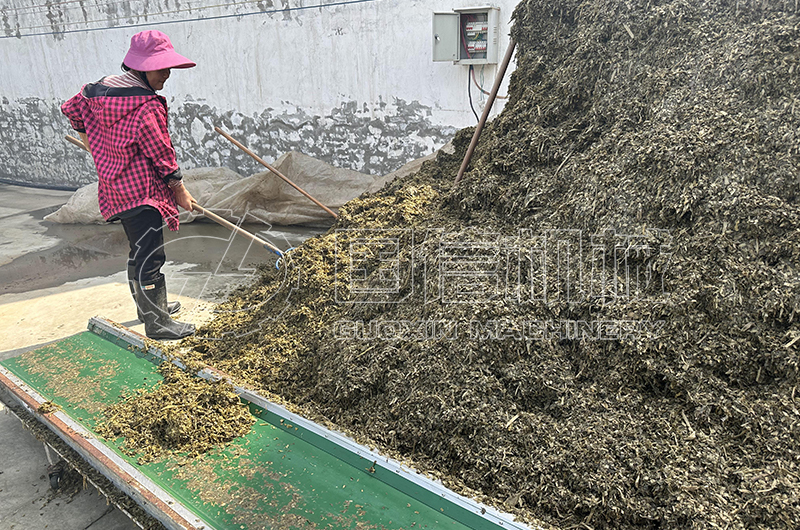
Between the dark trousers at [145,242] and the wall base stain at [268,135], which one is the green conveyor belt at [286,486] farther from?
the wall base stain at [268,135]

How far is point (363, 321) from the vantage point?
2277 mm

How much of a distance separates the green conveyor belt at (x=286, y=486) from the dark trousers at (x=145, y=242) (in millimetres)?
1056

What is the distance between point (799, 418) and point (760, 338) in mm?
230

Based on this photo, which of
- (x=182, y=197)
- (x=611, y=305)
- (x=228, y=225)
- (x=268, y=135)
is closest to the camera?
(x=611, y=305)

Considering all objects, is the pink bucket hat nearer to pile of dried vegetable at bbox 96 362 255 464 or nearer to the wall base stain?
pile of dried vegetable at bbox 96 362 255 464

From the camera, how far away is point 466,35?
14.7 ft

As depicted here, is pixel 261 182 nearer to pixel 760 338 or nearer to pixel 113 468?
pixel 113 468

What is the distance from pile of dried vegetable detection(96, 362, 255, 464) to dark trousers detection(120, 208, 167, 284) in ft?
3.63

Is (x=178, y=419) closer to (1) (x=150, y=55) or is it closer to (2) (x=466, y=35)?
(1) (x=150, y=55)

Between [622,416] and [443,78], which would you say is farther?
[443,78]

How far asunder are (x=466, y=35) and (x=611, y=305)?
3350mm

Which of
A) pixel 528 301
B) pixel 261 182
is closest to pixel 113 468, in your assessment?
pixel 528 301

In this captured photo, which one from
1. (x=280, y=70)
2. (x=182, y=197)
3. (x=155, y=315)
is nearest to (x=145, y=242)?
(x=182, y=197)

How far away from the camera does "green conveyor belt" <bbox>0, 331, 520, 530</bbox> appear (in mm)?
1472
